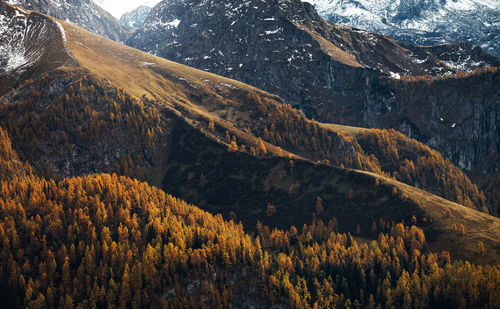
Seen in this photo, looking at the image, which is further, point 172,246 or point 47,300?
point 172,246

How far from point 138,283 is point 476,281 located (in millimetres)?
148592

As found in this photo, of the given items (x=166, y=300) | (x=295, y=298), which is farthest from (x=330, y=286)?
(x=166, y=300)

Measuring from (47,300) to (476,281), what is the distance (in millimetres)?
183999

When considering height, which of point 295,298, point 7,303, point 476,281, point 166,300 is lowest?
point 7,303

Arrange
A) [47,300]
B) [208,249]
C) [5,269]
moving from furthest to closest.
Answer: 1. [208,249]
2. [5,269]
3. [47,300]

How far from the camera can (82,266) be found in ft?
602

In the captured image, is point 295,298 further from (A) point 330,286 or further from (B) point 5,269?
(B) point 5,269

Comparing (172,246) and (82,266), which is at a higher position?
(172,246)

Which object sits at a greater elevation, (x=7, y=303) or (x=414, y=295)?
(x=414, y=295)

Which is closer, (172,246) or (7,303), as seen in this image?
(7,303)

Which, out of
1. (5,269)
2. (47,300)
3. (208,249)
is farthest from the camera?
(208,249)

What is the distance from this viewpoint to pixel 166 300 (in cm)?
17650

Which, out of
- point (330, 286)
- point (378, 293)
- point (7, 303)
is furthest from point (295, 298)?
point (7, 303)

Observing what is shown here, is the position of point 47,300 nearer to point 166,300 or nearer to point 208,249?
point 166,300
